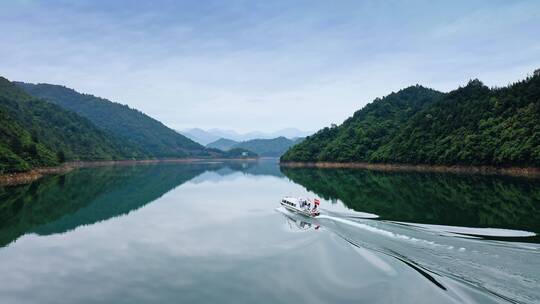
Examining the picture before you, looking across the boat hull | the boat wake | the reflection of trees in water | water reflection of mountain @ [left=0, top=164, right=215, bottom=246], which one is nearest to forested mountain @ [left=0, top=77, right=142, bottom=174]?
water reflection of mountain @ [left=0, top=164, right=215, bottom=246]

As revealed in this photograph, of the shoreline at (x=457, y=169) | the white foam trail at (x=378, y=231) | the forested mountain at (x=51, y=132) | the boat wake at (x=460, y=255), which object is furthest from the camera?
the forested mountain at (x=51, y=132)

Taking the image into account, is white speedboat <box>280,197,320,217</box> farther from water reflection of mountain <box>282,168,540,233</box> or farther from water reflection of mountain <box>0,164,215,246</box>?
water reflection of mountain <box>0,164,215,246</box>

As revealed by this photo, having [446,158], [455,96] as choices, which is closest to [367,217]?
[446,158]

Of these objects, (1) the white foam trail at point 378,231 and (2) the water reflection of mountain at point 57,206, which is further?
(2) the water reflection of mountain at point 57,206

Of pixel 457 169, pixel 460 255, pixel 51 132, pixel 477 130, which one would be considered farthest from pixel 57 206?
pixel 51 132

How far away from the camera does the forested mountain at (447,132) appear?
66.6 m

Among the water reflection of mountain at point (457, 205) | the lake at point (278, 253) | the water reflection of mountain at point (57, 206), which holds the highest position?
the water reflection of mountain at point (457, 205)

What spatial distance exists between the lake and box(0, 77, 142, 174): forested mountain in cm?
5793

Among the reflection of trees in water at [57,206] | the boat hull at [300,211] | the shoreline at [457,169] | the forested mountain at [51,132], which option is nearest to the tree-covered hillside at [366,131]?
the shoreline at [457,169]

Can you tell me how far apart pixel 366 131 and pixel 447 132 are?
125ft

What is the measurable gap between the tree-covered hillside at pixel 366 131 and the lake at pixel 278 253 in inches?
3312

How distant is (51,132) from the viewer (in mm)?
144875

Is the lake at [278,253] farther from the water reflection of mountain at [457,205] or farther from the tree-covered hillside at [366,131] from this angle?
the tree-covered hillside at [366,131]

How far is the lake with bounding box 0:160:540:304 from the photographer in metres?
13.9
